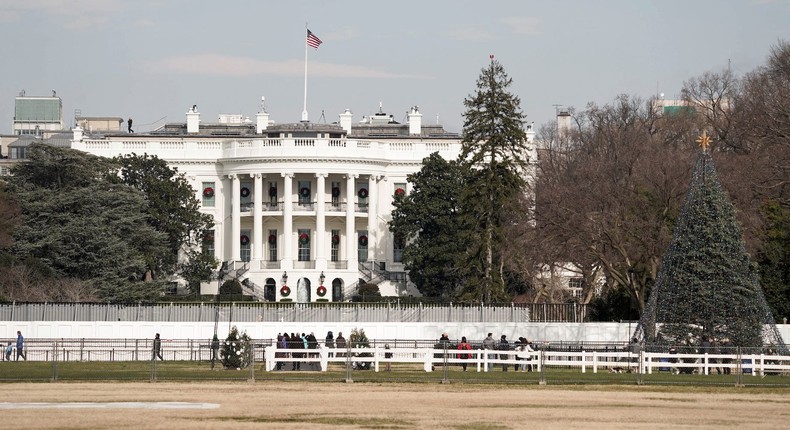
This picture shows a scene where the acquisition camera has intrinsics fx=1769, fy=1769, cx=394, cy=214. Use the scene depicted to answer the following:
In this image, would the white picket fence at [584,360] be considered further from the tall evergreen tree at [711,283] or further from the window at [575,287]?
the window at [575,287]

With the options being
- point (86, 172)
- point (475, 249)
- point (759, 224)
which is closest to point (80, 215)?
point (86, 172)

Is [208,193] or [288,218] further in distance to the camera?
[208,193]

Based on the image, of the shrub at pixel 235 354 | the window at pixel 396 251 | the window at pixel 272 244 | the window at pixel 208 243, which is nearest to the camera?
the shrub at pixel 235 354

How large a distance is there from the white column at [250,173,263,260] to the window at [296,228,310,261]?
3066 millimetres

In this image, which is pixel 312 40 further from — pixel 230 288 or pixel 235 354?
pixel 235 354

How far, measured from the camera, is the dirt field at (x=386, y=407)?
114ft

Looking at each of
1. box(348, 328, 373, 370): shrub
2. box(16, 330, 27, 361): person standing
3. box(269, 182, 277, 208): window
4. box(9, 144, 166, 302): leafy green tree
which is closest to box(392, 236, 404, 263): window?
box(269, 182, 277, 208): window

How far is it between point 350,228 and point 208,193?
40.6 feet

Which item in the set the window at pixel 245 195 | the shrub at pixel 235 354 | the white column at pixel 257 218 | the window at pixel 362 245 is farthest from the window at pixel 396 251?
the shrub at pixel 235 354

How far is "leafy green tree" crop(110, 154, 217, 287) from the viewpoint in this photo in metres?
108

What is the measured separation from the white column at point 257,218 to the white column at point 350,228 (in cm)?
595

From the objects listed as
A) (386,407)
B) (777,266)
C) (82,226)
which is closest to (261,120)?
(82,226)

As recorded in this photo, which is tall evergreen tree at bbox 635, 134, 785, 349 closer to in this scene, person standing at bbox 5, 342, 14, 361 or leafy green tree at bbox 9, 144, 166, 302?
person standing at bbox 5, 342, 14, 361

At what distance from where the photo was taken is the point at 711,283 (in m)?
55.3
